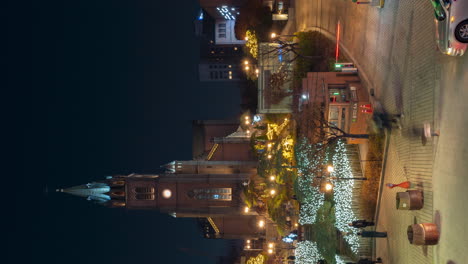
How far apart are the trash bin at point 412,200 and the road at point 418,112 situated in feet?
0.88

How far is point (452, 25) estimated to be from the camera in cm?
1449

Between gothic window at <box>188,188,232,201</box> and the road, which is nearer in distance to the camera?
the road

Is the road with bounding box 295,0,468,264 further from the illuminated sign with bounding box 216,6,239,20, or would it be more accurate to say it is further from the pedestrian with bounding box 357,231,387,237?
the illuminated sign with bounding box 216,6,239,20

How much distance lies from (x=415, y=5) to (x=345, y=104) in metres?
8.05

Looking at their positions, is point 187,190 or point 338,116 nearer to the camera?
point 338,116

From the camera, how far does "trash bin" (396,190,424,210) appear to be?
18.5 m

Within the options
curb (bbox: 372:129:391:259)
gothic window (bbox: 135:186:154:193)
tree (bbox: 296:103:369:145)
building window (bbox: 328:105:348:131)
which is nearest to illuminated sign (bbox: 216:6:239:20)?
gothic window (bbox: 135:186:154:193)

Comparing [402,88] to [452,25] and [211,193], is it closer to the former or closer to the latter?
[452,25]

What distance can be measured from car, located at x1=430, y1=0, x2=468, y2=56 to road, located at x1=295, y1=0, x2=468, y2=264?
2.56 ft

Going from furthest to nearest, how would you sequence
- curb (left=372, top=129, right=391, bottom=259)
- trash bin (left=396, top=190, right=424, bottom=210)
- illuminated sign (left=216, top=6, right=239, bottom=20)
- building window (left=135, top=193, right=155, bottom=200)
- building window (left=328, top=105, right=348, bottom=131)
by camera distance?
1. illuminated sign (left=216, top=6, right=239, bottom=20)
2. building window (left=135, top=193, right=155, bottom=200)
3. building window (left=328, top=105, right=348, bottom=131)
4. curb (left=372, top=129, right=391, bottom=259)
5. trash bin (left=396, top=190, right=424, bottom=210)

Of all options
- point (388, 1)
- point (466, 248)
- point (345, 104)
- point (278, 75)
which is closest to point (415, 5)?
point (388, 1)

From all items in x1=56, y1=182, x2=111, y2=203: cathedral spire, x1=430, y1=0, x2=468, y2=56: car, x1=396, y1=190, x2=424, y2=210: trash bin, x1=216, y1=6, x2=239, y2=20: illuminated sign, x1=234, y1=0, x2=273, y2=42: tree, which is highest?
x1=216, y1=6, x2=239, y2=20: illuminated sign

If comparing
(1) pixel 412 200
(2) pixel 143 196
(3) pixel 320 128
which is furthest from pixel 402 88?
(2) pixel 143 196

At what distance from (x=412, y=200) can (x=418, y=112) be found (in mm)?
4088
